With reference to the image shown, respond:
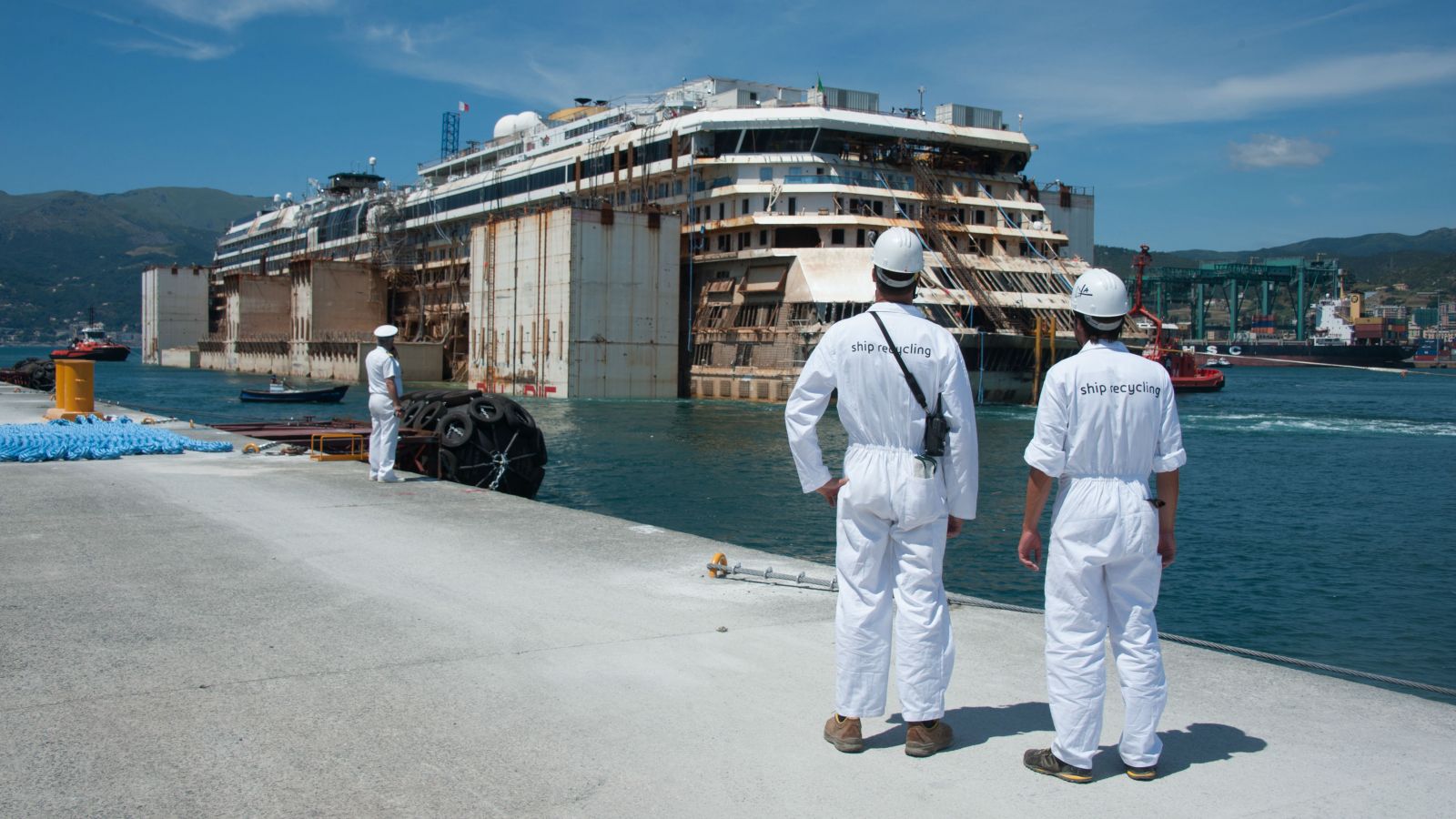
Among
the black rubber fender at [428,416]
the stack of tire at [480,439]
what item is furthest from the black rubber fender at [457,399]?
the black rubber fender at [428,416]

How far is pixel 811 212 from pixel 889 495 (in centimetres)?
4337

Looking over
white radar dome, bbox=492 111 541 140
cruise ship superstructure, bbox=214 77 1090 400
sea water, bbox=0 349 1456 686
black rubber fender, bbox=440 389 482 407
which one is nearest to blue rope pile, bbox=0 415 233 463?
black rubber fender, bbox=440 389 482 407

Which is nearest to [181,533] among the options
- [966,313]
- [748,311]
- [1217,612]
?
[1217,612]

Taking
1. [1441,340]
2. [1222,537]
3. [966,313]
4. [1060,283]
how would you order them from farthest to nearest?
1. [1441,340]
2. [1060,283]
3. [966,313]
4. [1222,537]

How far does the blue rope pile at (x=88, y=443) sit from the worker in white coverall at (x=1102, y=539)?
12866 mm

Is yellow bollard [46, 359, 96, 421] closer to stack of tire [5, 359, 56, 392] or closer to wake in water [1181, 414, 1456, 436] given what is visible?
stack of tire [5, 359, 56, 392]

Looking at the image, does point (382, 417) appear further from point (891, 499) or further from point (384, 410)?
point (891, 499)

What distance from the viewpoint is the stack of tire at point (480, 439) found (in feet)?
50.3

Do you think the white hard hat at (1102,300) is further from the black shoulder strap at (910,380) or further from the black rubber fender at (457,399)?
the black rubber fender at (457,399)

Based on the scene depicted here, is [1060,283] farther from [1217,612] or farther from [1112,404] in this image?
[1112,404]

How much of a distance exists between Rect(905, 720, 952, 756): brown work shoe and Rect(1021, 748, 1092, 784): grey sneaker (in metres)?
0.29

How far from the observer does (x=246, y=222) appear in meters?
118

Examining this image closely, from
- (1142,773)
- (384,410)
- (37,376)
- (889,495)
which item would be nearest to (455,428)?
(384,410)

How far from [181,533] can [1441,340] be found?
659 feet
